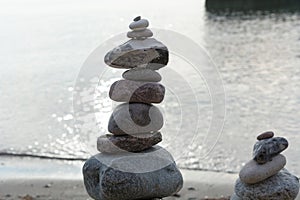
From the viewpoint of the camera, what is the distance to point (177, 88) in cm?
1120

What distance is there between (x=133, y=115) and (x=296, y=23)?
18793 millimetres

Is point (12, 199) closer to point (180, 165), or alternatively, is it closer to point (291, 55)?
point (180, 165)

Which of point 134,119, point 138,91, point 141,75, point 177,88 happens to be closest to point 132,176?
point 134,119

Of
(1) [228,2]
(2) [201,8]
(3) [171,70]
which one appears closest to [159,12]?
(2) [201,8]

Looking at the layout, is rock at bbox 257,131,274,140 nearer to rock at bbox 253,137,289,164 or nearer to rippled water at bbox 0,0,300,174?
rock at bbox 253,137,289,164

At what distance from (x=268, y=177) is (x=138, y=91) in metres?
1.37

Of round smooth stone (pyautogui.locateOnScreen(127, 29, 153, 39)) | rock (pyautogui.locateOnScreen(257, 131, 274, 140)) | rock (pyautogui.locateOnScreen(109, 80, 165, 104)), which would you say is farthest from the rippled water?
rock (pyautogui.locateOnScreen(257, 131, 274, 140))

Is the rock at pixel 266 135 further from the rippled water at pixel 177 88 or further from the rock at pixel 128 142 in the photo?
the rippled water at pixel 177 88

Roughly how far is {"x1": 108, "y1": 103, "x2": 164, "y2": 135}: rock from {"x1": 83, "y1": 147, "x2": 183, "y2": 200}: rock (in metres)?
0.23

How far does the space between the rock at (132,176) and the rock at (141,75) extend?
666 mm

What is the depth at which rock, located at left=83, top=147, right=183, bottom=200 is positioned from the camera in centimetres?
484

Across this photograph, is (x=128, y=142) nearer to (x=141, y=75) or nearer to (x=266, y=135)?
(x=141, y=75)

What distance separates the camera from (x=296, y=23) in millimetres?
22438

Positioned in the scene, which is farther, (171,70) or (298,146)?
(171,70)
